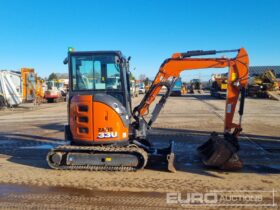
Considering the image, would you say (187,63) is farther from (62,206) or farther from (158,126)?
(158,126)

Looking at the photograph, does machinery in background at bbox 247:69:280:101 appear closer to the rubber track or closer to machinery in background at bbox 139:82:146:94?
machinery in background at bbox 139:82:146:94

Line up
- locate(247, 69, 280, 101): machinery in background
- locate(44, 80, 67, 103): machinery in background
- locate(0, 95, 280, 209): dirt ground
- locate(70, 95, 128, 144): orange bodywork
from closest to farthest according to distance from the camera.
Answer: locate(0, 95, 280, 209): dirt ground < locate(70, 95, 128, 144): orange bodywork < locate(44, 80, 67, 103): machinery in background < locate(247, 69, 280, 101): machinery in background

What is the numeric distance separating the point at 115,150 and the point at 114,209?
1.96 m

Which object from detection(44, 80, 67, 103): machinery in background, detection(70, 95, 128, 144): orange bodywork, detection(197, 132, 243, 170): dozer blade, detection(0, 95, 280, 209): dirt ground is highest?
detection(44, 80, 67, 103): machinery in background

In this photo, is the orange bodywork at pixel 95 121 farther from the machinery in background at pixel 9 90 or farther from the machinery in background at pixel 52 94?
the machinery in background at pixel 52 94

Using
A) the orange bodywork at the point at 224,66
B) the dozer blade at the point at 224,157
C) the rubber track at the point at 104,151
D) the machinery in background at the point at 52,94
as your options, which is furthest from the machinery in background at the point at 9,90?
the dozer blade at the point at 224,157

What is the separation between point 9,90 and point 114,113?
20625 mm

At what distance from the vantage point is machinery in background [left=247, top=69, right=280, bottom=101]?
114 ft

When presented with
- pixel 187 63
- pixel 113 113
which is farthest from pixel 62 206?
pixel 187 63

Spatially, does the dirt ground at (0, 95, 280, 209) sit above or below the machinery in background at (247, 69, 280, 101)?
below

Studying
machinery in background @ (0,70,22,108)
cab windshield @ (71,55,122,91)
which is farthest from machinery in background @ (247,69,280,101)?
cab windshield @ (71,55,122,91)

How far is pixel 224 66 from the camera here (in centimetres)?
743

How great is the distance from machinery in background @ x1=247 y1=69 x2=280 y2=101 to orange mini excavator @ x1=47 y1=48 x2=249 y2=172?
28.9 m

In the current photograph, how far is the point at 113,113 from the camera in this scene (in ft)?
22.7
